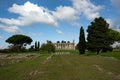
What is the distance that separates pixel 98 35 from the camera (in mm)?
67188

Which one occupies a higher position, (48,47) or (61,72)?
(48,47)

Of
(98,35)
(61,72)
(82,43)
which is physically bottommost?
(61,72)

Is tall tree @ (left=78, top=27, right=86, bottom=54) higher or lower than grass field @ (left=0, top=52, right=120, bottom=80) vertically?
higher

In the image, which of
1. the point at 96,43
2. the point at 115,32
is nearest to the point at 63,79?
the point at 96,43

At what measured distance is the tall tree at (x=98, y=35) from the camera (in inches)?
2635

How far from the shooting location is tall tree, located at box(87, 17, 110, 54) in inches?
2635

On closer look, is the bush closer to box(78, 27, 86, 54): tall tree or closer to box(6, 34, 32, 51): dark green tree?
box(6, 34, 32, 51): dark green tree

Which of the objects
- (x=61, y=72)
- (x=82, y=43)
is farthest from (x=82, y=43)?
(x=61, y=72)

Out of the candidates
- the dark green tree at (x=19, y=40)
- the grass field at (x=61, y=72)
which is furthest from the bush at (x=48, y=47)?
the grass field at (x=61, y=72)

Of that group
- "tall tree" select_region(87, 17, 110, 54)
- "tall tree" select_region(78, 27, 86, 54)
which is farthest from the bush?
"tall tree" select_region(87, 17, 110, 54)

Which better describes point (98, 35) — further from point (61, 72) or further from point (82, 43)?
point (61, 72)

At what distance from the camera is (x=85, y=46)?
72.2 metres

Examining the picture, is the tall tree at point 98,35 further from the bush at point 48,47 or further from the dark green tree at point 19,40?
the dark green tree at point 19,40

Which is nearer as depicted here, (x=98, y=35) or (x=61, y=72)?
(x=61, y=72)
